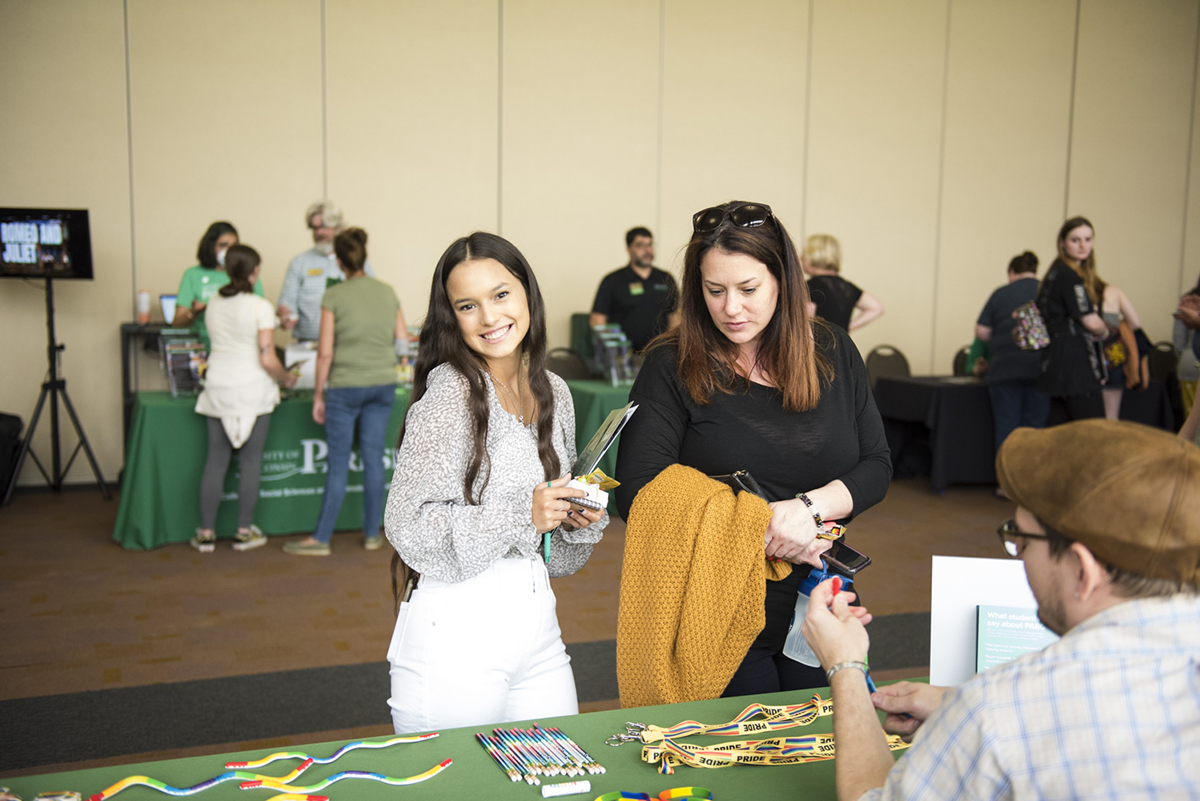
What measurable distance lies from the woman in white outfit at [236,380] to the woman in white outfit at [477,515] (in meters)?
3.20

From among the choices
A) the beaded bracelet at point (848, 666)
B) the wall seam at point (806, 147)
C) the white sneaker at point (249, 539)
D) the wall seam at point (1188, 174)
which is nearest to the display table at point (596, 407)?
the white sneaker at point (249, 539)

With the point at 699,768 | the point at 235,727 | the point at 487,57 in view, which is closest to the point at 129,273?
the point at 487,57

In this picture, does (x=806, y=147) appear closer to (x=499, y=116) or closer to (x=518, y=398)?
(x=499, y=116)

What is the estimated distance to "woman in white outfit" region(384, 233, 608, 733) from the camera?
4.83ft

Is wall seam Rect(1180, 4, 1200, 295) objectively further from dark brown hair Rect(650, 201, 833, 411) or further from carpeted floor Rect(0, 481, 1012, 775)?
dark brown hair Rect(650, 201, 833, 411)

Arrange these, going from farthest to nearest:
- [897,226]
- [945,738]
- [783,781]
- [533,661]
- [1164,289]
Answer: [1164,289] → [897,226] → [533,661] → [783,781] → [945,738]

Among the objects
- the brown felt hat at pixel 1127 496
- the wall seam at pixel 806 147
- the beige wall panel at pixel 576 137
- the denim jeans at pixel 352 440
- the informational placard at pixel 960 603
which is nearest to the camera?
the brown felt hat at pixel 1127 496

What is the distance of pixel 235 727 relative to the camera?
2.76 meters

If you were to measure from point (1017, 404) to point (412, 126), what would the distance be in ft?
15.4

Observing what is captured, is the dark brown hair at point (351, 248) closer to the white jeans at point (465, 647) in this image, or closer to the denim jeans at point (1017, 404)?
the white jeans at point (465, 647)

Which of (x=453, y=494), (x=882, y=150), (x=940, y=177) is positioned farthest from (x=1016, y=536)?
(x=940, y=177)

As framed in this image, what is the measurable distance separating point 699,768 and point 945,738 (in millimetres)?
457

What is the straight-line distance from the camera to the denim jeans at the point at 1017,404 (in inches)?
231

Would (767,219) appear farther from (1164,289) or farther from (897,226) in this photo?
(1164,289)
